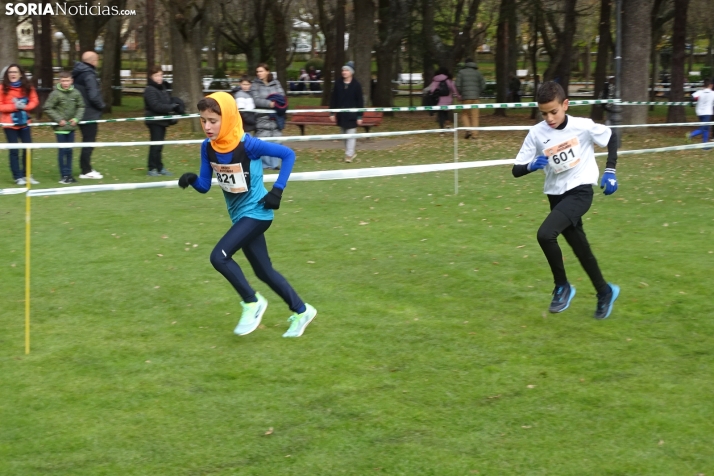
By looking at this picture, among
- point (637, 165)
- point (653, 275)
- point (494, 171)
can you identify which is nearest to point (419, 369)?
point (653, 275)

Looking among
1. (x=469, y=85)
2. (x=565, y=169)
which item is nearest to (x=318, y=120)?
(x=469, y=85)

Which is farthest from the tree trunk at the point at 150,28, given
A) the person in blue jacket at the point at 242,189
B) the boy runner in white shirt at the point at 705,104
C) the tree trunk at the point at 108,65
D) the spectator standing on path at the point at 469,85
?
the person in blue jacket at the point at 242,189

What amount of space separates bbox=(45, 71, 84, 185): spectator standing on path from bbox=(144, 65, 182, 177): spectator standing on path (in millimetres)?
1289

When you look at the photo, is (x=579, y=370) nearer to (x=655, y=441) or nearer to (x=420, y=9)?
(x=655, y=441)

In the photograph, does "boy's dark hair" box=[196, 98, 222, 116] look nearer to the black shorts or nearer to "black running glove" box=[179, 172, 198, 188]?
"black running glove" box=[179, 172, 198, 188]

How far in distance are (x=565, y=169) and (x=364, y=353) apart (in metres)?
2.13

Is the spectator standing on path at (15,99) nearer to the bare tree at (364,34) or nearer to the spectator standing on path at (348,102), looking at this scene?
the spectator standing on path at (348,102)

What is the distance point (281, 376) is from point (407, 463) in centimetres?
150

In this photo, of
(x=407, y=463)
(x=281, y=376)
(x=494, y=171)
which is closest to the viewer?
(x=407, y=463)

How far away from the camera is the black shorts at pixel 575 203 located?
6.72 metres

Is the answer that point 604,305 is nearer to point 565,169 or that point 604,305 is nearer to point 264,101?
point 565,169

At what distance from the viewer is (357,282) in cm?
824

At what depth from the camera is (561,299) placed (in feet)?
23.2

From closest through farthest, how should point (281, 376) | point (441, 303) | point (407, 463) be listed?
point (407, 463) → point (281, 376) → point (441, 303)
